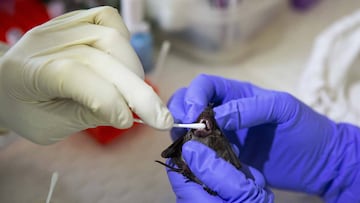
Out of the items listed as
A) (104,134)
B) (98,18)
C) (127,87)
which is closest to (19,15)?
(104,134)

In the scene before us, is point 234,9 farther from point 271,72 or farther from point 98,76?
point 98,76

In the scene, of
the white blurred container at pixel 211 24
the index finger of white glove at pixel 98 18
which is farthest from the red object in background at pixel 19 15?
the index finger of white glove at pixel 98 18

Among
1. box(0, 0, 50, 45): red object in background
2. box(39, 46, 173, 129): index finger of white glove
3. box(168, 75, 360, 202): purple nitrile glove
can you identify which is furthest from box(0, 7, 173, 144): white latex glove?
box(0, 0, 50, 45): red object in background

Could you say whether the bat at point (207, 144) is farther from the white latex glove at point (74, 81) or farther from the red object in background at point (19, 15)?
the red object in background at point (19, 15)

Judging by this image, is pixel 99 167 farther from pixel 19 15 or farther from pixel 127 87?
pixel 19 15

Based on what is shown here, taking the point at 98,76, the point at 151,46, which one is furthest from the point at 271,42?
the point at 98,76

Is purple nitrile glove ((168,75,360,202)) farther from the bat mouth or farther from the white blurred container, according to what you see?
the white blurred container
